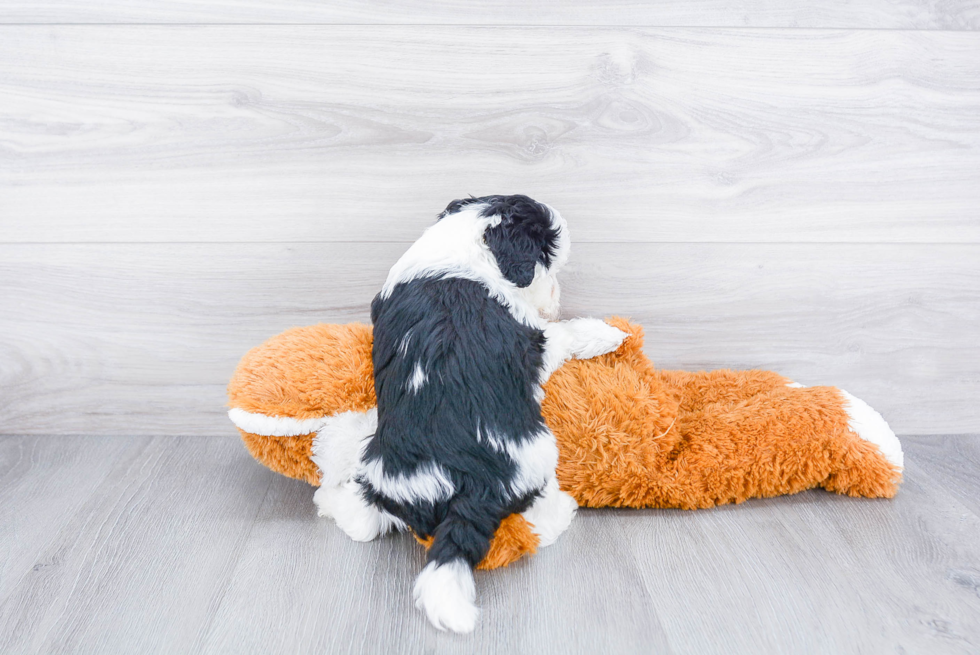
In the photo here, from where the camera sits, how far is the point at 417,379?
0.88 m

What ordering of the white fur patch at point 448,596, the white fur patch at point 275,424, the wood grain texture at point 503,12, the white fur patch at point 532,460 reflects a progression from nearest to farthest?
the white fur patch at point 448,596
the white fur patch at point 532,460
the white fur patch at point 275,424
the wood grain texture at point 503,12

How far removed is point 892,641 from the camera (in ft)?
2.53

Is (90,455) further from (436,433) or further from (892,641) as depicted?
(892,641)

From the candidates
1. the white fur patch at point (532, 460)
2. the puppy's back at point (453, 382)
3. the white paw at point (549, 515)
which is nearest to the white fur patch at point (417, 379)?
the puppy's back at point (453, 382)

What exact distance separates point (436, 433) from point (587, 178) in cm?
54

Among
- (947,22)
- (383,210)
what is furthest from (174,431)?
(947,22)

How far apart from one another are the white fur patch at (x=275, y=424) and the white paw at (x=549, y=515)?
33 cm

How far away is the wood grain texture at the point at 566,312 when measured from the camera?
1200mm

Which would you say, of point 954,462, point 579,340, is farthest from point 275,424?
point 954,462

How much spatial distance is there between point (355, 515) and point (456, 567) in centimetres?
22

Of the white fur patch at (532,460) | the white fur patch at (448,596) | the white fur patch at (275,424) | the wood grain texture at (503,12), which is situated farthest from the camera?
the wood grain texture at (503,12)

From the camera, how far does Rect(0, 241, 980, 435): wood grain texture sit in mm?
1200

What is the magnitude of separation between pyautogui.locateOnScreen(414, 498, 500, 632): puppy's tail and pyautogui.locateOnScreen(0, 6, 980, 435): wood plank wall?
19.3 inches

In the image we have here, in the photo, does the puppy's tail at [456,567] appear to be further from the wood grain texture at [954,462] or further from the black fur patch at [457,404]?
the wood grain texture at [954,462]
